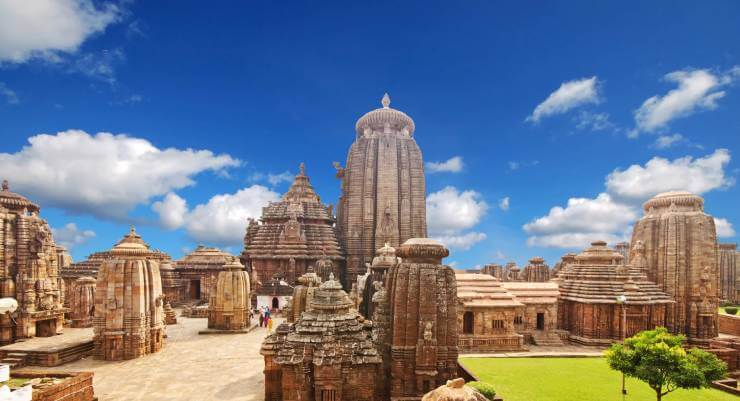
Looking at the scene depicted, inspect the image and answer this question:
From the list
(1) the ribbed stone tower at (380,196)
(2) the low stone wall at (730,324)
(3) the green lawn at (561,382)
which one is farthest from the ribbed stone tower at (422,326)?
(2) the low stone wall at (730,324)

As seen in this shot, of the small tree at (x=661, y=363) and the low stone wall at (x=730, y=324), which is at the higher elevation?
the small tree at (x=661, y=363)

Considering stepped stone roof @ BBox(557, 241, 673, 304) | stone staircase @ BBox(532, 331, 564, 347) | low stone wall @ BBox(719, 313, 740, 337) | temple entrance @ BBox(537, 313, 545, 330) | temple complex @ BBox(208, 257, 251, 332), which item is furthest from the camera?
low stone wall @ BBox(719, 313, 740, 337)

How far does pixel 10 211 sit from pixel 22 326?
8.34 meters

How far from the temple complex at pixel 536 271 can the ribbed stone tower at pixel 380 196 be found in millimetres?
13578

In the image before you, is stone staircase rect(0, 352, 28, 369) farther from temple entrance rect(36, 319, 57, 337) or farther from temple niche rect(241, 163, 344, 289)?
temple niche rect(241, 163, 344, 289)

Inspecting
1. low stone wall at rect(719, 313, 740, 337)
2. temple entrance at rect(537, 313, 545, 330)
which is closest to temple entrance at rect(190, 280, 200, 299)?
temple entrance at rect(537, 313, 545, 330)

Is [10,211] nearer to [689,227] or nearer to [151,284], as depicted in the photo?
[151,284]

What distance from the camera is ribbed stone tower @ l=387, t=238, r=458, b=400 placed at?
14.3 metres

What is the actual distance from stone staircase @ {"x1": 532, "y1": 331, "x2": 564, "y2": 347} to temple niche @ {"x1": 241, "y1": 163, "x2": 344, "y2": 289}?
62.0 feet

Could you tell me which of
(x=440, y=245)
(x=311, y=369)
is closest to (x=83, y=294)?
(x=311, y=369)

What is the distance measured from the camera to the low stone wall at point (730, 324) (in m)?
35.0

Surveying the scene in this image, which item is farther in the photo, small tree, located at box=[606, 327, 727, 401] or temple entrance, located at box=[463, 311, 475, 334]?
temple entrance, located at box=[463, 311, 475, 334]

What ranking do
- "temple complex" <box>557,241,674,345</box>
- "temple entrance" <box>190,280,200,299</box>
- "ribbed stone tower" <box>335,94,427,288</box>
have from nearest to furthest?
"temple complex" <box>557,241,674,345</box>, "ribbed stone tower" <box>335,94,427,288</box>, "temple entrance" <box>190,280,200,299</box>

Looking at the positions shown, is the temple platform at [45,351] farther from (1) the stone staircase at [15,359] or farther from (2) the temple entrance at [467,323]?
(2) the temple entrance at [467,323]
